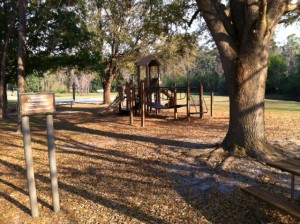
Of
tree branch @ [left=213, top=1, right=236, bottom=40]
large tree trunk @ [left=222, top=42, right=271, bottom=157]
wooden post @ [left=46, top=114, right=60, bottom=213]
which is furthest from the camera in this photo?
tree branch @ [left=213, top=1, right=236, bottom=40]

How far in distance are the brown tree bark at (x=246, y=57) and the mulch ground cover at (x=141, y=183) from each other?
0.60 metres

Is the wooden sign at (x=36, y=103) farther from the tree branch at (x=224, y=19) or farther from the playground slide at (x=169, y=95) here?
the playground slide at (x=169, y=95)

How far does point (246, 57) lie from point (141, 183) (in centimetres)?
318

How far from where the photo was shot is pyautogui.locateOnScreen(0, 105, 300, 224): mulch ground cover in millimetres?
3826

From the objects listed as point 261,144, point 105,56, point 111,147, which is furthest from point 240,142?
point 105,56

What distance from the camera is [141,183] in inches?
196

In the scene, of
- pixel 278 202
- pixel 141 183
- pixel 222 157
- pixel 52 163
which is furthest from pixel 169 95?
pixel 278 202

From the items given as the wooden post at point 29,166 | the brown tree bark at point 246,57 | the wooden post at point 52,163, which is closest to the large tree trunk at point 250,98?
the brown tree bark at point 246,57

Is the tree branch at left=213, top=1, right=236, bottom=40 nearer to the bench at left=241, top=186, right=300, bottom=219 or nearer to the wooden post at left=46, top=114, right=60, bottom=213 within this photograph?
the bench at left=241, top=186, right=300, bottom=219

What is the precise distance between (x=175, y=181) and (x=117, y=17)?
67.0 ft

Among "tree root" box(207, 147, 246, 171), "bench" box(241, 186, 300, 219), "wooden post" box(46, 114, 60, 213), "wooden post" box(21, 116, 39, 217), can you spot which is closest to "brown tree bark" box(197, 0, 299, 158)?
"tree root" box(207, 147, 246, 171)

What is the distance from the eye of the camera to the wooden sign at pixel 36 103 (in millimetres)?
3779

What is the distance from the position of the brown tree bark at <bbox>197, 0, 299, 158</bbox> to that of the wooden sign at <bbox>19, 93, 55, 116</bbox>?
148 inches

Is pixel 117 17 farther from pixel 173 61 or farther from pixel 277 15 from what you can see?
pixel 277 15
